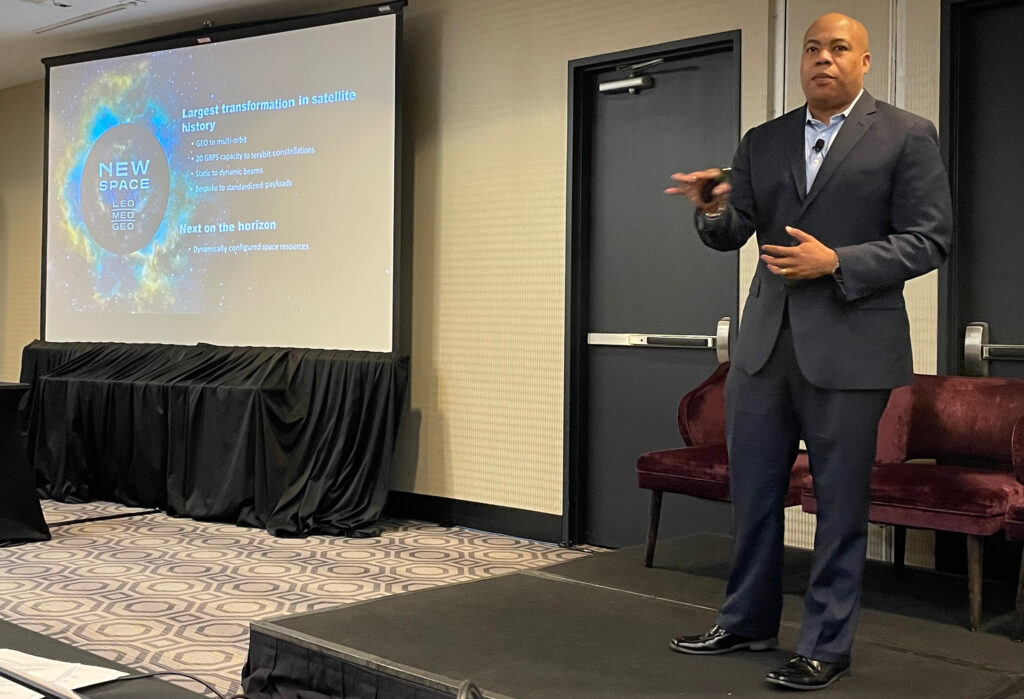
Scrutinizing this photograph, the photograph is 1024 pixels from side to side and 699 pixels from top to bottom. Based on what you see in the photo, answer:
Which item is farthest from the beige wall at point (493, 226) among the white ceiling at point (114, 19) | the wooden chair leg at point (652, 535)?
the wooden chair leg at point (652, 535)

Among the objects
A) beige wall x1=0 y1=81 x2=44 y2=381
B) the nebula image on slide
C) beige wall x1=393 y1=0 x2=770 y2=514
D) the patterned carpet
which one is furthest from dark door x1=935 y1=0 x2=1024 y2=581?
beige wall x1=0 y1=81 x2=44 y2=381

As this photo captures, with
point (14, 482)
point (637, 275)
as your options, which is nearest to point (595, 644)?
point (637, 275)

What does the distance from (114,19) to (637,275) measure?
346 centimetres

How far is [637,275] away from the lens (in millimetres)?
4703

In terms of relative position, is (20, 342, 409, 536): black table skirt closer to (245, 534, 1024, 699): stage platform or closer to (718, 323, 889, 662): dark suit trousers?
(245, 534, 1024, 699): stage platform

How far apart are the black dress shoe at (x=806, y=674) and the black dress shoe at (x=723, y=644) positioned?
22 centimetres

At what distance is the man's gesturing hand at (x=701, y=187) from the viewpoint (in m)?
2.40

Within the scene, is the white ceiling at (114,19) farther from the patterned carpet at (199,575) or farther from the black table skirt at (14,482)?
the patterned carpet at (199,575)

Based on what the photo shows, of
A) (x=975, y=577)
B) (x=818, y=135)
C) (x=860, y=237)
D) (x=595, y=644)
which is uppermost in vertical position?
(x=818, y=135)

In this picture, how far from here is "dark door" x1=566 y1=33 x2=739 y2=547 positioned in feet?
14.6

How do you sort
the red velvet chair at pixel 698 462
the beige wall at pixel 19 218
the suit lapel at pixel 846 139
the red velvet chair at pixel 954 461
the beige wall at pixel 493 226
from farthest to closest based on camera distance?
the beige wall at pixel 19 218 < the beige wall at pixel 493 226 < the red velvet chair at pixel 698 462 < the red velvet chair at pixel 954 461 < the suit lapel at pixel 846 139

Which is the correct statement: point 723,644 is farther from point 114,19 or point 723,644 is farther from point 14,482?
point 114,19

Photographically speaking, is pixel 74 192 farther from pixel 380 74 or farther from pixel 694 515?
pixel 694 515

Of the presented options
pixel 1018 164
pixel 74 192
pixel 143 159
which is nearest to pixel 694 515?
pixel 1018 164
